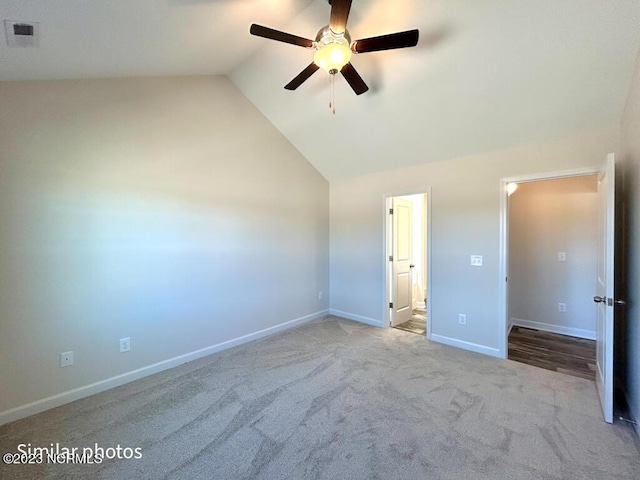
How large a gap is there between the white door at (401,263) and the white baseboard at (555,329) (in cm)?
160

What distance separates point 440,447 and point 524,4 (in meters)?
2.99

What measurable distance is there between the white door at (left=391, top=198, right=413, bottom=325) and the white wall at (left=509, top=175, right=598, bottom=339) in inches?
60.2

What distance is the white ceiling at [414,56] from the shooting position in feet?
5.96

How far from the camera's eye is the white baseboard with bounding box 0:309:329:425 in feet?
7.05

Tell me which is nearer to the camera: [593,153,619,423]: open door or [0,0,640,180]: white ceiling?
[0,0,640,180]: white ceiling

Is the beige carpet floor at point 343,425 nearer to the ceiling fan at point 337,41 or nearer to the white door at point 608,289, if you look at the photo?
the white door at point 608,289

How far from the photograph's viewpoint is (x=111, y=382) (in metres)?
2.56

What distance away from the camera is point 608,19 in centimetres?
181

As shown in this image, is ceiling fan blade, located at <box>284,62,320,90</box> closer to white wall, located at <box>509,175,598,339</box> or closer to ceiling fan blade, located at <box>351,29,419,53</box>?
ceiling fan blade, located at <box>351,29,419,53</box>

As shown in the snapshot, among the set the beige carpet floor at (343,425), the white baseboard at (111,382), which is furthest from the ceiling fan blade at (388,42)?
the white baseboard at (111,382)

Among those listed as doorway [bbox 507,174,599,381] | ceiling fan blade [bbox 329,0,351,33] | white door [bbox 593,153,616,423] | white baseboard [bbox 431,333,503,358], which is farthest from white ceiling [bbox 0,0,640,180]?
white baseboard [bbox 431,333,503,358]

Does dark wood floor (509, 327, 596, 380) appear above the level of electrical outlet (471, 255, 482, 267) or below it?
below

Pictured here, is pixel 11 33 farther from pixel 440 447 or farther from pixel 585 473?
pixel 585 473

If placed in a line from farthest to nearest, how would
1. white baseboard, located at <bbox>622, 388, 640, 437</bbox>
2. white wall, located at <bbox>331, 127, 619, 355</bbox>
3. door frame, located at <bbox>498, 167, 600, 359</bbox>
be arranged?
door frame, located at <bbox>498, 167, 600, 359</bbox> < white wall, located at <bbox>331, 127, 619, 355</bbox> < white baseboard, located at <bbox>622, 388, 640, 437</bbox>
